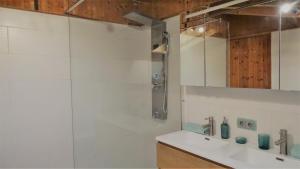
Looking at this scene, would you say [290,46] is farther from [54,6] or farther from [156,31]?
[54,6]

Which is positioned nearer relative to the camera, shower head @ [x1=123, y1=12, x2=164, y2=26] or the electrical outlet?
the electrical outlet

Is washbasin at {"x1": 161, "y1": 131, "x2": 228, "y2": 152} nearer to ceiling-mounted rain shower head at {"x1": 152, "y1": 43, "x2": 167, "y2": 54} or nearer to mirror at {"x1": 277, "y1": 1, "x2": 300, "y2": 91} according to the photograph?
mirror at {"x1": 277, "y1": 1, "x2": 300, "y2": 91}

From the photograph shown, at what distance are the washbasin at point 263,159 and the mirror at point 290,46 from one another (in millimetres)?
492

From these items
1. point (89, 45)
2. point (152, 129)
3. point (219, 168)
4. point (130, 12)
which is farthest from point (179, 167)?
point (130, 12)

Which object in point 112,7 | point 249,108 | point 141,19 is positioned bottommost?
point 249,108

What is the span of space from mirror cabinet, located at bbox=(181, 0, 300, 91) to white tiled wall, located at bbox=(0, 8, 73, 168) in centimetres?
130

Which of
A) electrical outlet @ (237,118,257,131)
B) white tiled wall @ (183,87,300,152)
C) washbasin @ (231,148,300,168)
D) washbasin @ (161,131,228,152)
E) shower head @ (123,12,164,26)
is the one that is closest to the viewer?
washbasin @ (231,148,300,168)

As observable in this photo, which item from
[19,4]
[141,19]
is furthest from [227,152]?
[19,4]

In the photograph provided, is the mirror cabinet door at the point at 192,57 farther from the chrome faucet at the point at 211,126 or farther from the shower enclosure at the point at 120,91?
the chrome faucet at the point at 211,126

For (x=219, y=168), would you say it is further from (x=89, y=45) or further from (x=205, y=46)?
(x=89, y=45)

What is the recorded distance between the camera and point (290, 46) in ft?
4.95

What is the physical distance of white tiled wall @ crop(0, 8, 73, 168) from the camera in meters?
1.99

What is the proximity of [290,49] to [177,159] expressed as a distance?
3.95 ft

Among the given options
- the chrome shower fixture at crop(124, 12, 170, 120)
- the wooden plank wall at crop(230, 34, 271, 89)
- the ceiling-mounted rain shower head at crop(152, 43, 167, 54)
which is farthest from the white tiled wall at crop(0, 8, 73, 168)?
the wooden plank wall at crop(230, 34, 271, 89)
